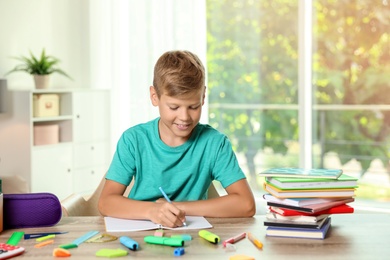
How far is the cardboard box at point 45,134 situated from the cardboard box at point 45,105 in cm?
9

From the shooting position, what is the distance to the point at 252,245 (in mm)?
1718

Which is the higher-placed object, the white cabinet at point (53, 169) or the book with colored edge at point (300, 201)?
the book with colored edge at point (300, 201)

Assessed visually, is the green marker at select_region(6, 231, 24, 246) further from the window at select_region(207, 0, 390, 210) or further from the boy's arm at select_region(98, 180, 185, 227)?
the window at select_region(207, 0, 390, 210)

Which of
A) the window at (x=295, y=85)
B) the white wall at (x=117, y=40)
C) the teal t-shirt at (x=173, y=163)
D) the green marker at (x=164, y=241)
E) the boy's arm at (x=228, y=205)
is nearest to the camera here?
the green marker at (x=164, y=241)

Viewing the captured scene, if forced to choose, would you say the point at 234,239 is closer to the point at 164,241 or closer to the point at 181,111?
the point at 164,241

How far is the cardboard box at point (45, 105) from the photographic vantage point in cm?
485

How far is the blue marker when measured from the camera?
65.3 inches

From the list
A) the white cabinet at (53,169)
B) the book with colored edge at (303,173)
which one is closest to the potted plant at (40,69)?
the white cabinet at (53,169)

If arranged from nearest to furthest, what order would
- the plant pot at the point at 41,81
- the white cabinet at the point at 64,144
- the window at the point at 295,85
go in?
the white cabinet at the point at 64,144
the plant pot at the point at 41,81
the window at the point at 295,85

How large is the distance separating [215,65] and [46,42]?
5.00ft

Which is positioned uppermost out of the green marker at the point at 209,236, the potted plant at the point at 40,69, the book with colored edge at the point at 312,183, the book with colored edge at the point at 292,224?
the potted plant at the point at 40,69

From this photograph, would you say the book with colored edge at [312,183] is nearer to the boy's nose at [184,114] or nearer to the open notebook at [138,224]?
the open notebook at [138,224]

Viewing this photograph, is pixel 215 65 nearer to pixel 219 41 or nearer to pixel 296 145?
pixel 219 41

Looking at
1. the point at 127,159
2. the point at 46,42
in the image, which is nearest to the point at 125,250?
the point at 127,159
